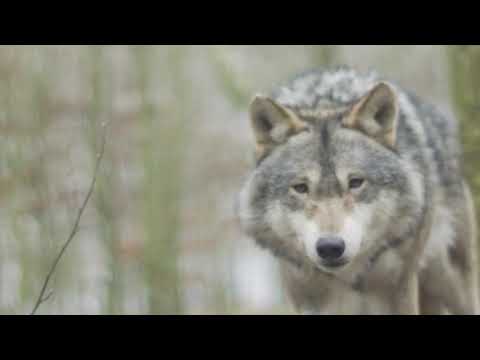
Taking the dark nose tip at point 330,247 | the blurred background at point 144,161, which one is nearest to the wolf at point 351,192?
the dark nose tip at point 330,247

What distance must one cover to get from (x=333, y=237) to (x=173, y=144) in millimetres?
6601

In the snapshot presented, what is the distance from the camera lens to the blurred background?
7887 millimetres

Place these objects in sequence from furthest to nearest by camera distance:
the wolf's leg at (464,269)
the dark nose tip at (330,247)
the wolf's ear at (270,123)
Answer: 1. the wolf's leg at (464,269)
2. the wolf's ear at (270,123)
3. the dark nose tip at (330,247)

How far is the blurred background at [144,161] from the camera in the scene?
311 inches

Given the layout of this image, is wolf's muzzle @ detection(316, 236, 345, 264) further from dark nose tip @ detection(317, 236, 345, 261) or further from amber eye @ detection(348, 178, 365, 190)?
amber eye @ detection(348, 178, 365, 190)

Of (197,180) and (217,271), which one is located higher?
(197,180)

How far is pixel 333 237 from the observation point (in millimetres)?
4574

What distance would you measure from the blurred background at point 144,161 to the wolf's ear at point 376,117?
1.18 m

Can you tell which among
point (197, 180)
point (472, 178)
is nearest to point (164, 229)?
point (197, 180)

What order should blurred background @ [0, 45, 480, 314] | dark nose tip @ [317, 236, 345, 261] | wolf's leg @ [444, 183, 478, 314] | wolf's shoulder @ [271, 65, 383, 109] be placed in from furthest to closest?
blurred background @ [0, 45, 480, 314] < wolf's leg @ [444, 183, 478, 314] < wolf's shoulder @ [271, 65, 383, 109] < dark nose tip @ [317, 236, 345, 261]

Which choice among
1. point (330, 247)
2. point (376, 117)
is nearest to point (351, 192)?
point (330, 247)

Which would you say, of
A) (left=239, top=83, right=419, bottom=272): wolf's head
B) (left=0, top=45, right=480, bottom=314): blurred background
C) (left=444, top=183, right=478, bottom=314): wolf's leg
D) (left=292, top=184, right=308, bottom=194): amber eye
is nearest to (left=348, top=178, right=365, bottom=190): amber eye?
(left=239, top=83, right=419, bottom=272): wolf's head

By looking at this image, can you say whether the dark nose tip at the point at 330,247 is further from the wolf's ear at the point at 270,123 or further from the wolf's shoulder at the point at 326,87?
the wolf's shoulder at the point at 326,87

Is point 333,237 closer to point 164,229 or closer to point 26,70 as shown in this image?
point 26,70
